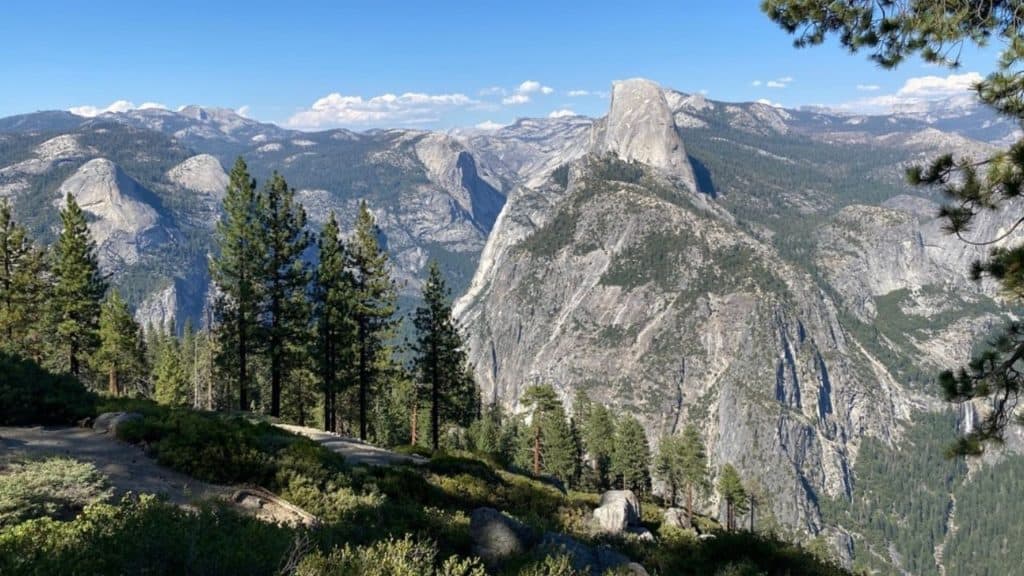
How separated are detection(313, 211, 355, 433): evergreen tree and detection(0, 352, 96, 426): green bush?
1551 centimetres

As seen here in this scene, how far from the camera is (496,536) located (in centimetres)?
1066

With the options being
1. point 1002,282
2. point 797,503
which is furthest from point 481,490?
point 797,503

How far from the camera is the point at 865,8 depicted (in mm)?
11609

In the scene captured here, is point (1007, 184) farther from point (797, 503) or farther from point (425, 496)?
point (797, 503)

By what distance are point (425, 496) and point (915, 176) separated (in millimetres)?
14206

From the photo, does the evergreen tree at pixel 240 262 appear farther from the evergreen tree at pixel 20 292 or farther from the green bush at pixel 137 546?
the green bush at pixel 137 546

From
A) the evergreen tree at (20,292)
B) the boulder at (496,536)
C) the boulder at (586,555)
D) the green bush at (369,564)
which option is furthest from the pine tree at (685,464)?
the evergreen tree at (20,292)

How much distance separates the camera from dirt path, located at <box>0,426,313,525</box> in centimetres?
1205

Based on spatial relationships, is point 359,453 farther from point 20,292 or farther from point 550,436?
point 550,436

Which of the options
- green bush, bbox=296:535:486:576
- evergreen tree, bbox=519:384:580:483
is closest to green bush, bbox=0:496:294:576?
green bush, bbox=296:535:486:576

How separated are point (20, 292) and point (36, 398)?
90.7 ft

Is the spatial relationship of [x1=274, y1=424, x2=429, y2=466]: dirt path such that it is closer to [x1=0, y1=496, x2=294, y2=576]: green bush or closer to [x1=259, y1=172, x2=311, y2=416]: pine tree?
[x1=259, y1=172, x2=311, y2=416]: pine tree

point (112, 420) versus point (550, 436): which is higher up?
point (112, 420)

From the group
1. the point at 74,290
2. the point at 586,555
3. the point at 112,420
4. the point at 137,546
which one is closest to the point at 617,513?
the point at 586,555
